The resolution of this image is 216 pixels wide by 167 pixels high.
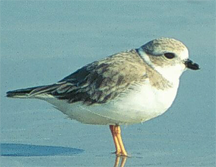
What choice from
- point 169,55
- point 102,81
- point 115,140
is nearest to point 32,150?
point 115,140

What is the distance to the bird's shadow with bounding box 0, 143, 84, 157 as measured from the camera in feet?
26.1

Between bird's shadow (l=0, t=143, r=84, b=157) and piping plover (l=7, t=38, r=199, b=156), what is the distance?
33 centimetres

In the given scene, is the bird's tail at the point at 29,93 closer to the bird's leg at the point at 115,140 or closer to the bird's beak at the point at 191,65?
the bird's leg at the point at 115,140

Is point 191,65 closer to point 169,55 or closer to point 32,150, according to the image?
point 169,55

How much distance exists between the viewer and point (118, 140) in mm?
8180

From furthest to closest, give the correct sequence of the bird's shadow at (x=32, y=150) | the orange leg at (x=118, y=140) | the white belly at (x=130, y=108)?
the orange leg at (x=118, y=140)
the bird's shadow at (x=32, y=150)
the white belly at (x=130, y=108)

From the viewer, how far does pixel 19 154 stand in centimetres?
794

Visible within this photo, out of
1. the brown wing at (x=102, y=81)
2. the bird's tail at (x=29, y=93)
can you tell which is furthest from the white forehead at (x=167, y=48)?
the bird's tail at (x=29, y=93)

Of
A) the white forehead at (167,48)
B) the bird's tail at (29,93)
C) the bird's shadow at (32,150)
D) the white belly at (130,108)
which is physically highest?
the white forehead at (167,48)

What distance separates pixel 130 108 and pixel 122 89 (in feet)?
0.71

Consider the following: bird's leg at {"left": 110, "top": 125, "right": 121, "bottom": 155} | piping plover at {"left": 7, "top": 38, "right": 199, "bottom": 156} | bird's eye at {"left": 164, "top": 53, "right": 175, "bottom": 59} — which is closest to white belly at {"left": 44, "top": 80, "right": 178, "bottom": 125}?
piping plover at {"left": 7, "top": 38, "right": 199, "bottom": 156}

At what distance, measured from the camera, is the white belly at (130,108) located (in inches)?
307

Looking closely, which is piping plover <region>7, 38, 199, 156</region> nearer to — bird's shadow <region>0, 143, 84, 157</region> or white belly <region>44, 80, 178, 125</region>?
white belly <region>44, 80, 178, 125</region>

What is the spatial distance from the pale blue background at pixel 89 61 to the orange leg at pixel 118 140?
0.38ft
